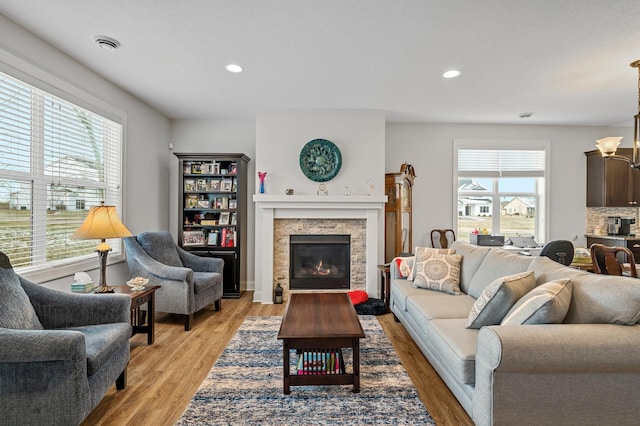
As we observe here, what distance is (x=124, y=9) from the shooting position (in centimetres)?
218

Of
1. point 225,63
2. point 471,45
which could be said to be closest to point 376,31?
point 471,45

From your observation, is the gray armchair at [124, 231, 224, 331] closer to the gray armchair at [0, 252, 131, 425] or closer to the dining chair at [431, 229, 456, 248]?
the gray armchair at [0, 252, 131, 425]

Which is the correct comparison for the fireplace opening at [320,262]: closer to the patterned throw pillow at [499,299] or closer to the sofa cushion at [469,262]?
the sofa cushion at [469,262]

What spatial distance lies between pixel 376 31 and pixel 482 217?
3.83 meters

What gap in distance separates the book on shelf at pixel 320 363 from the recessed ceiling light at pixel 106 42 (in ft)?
9.48

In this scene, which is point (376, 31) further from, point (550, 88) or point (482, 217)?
point (482, 217)

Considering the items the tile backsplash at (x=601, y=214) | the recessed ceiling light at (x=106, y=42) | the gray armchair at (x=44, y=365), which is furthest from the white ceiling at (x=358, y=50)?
the gray armchair at (x=44, y=365)

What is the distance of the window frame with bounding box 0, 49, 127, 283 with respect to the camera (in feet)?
7.98

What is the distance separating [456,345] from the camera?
1.92 metres

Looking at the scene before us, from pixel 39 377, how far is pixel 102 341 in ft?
1.14

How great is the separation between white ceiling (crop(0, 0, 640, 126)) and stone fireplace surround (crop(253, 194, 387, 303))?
49.6 inches

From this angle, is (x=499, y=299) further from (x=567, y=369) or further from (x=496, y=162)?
(x=496, y=162)

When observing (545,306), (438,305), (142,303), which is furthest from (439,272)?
(142,303)

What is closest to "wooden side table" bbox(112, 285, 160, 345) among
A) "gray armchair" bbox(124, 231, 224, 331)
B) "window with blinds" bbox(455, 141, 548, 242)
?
"gray armchair" bbox(124, 231, 224, 331)
